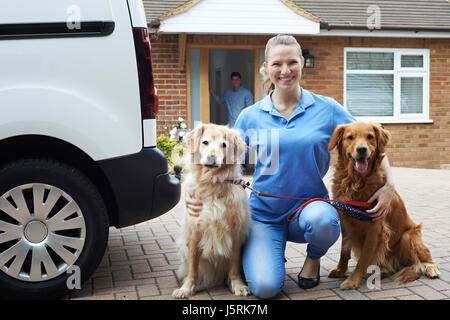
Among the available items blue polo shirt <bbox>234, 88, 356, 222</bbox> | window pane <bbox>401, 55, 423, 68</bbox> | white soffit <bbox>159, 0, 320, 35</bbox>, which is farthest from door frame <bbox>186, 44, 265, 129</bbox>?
blue polo shirt <bbox>234, 88, 356, 222</bbox>

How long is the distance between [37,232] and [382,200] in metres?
2.44

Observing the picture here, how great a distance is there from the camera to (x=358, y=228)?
3490 mm

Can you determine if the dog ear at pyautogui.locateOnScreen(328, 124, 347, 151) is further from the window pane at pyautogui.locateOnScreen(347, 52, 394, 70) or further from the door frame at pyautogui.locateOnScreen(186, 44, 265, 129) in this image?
the window pane at pyautogui.locateOnScreen(347, 52, 394, 70)

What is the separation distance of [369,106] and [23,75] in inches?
424

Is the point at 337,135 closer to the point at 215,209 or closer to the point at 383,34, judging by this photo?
the point at 215,209

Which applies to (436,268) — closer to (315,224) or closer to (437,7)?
(315,224)

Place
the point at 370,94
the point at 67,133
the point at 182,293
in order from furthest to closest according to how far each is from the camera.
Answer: the point at 370,94 < the point at 182,293 < the point at 67,133

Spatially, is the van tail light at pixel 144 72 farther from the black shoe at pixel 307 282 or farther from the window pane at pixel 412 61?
the window pane at pixel 412 61

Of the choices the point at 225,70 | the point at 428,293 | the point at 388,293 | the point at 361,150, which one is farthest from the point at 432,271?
the point at 225,70

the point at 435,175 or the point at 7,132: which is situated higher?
the point at 7,132

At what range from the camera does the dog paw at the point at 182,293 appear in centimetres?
331

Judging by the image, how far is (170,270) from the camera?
3.94 m

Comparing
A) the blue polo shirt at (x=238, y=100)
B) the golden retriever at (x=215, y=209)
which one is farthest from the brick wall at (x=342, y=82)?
the golden retriever at (x=215, y=209)
